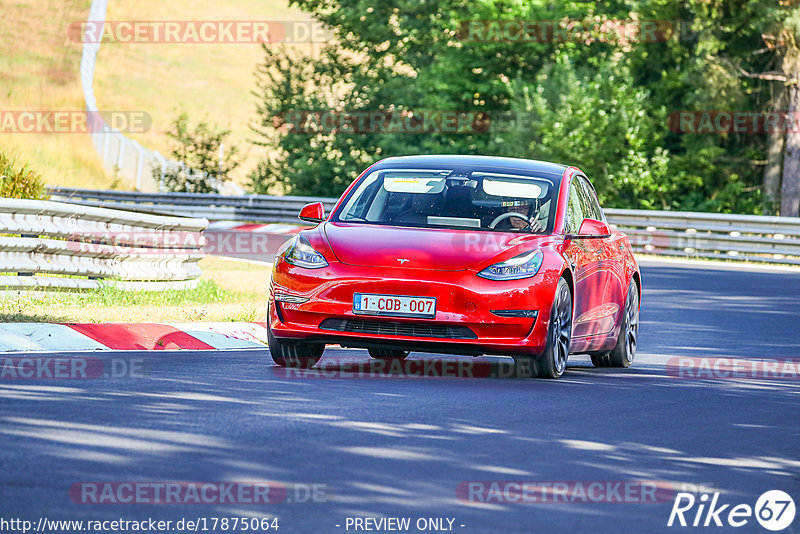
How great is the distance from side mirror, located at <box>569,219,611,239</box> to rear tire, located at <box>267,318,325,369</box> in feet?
6.99

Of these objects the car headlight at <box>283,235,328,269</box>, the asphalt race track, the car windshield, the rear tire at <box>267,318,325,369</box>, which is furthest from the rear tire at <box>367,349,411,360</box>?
the car headlight at <box>283,235,328,269</box>

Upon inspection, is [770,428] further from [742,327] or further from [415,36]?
[415,36]

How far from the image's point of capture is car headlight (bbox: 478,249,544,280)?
10523 millimetres

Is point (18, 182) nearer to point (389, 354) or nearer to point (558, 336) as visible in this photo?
point (389, 354)

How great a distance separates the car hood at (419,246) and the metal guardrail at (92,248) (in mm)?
4558

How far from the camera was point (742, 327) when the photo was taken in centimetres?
1734

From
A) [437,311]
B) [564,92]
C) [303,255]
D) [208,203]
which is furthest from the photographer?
[564,92]

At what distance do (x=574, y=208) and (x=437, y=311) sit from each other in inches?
87.6

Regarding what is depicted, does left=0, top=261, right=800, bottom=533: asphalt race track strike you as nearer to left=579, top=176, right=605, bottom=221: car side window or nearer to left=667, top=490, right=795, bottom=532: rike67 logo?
left=667, top=490, right=795, bottom=532: rike67 logo

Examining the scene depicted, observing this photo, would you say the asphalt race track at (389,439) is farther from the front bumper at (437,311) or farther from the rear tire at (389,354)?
the rear tire at (389,354)

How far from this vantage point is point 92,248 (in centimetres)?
1571

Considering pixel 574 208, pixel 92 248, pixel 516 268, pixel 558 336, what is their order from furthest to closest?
pixel 92 248 → pixel 574 208 → pixel 558 336 → pixel 516 268

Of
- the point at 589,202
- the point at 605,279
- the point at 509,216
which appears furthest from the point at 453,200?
the point at 589,202

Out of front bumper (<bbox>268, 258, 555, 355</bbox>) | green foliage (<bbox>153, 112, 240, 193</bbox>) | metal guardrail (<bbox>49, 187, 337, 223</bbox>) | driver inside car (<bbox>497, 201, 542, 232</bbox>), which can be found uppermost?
driver inside car (<bbox>497, 201, 542, 232</bbox>)
